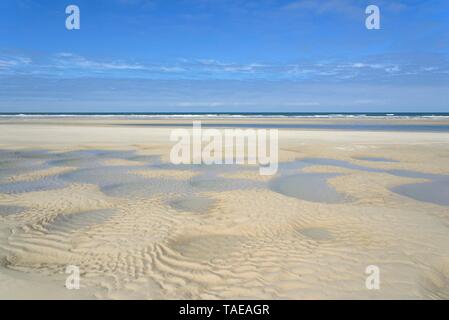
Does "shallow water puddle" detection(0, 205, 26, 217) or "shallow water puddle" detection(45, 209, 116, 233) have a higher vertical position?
"shallow water puddle" detection(0, 205, 26, 217)

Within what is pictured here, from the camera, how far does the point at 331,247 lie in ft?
19.3

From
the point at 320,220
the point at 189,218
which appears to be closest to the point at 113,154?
the point at 189,218

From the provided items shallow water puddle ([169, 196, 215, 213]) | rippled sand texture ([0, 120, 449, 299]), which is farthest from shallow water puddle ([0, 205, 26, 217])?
shallow water puddle ([169, 196, 215, 213])

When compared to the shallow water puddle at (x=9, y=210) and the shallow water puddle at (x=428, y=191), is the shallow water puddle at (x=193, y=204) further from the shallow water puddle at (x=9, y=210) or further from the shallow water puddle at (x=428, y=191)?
the shallow water puddle at (x=428, y=191)

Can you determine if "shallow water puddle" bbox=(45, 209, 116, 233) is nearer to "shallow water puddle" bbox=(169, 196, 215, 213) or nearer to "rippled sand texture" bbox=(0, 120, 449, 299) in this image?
"rippled sand texture" bbox=(0, 120, 449, 299)

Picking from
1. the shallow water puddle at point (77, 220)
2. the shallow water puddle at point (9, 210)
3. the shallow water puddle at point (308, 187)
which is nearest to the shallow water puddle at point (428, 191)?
the shallow water puddle at point (308, 187)

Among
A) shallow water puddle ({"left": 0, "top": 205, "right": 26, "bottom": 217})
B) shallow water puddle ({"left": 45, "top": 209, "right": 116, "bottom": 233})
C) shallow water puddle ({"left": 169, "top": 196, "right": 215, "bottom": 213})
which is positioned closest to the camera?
shallow water puddle ({"left": 45, "top": 209, "right": 116, "bottom": 233})

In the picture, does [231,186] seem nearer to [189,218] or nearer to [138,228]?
[189,218]

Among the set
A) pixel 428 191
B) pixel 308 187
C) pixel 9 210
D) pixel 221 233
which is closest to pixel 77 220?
pixel 9 210

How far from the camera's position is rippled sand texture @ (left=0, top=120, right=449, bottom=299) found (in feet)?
15.2

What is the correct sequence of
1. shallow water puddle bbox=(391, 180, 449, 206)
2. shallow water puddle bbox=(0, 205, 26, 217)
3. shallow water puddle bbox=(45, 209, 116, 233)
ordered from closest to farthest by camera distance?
shallow water puddle bbox=(45, 209, 116, 233) < shallow water puddle bbox=(0, 205, 26, 217) < shallow water puddle bbox=(391, 180, 449, 206)

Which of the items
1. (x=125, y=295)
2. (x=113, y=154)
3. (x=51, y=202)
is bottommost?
(x=125, y=295)

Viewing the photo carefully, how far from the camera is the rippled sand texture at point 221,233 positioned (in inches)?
183

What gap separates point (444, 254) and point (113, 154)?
1536 centimetres
